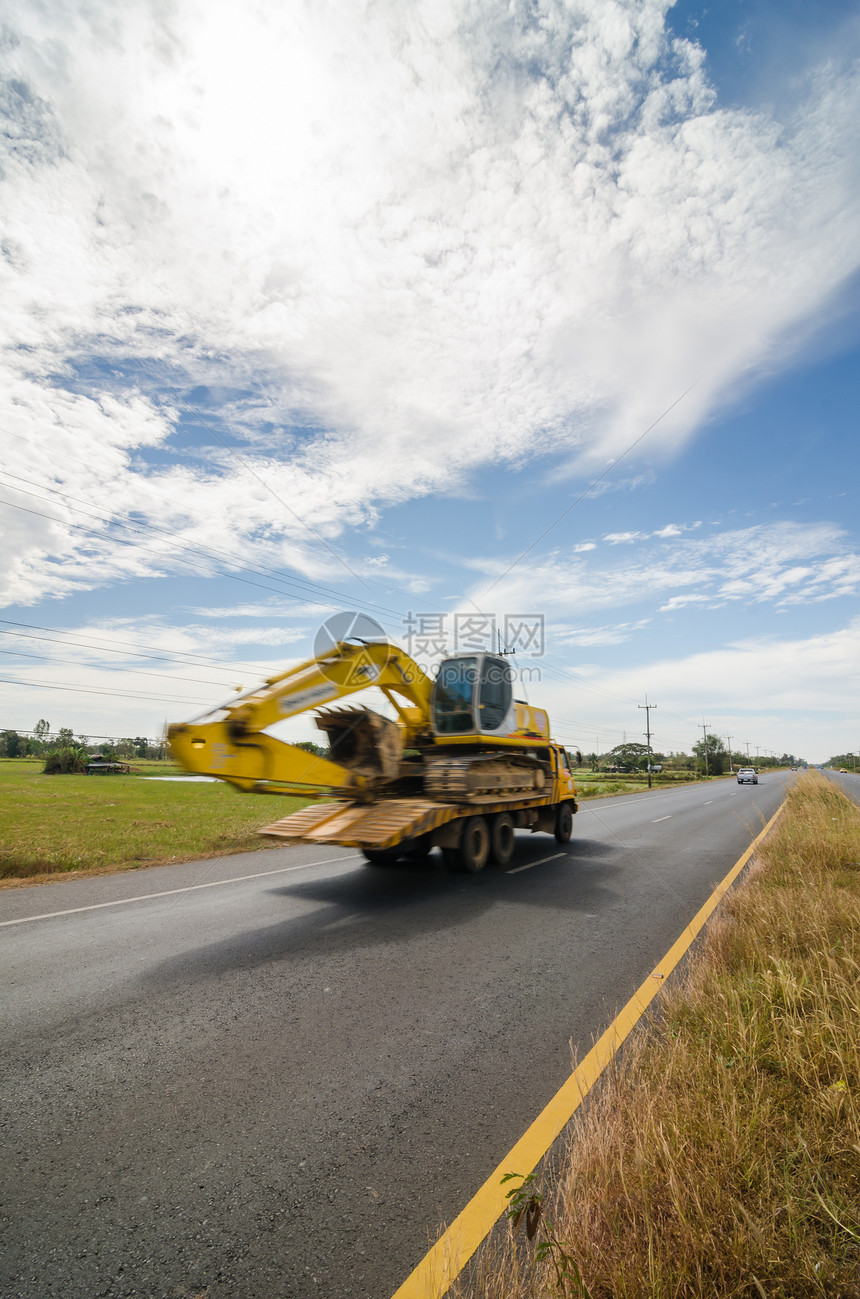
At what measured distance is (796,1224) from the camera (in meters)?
1.98

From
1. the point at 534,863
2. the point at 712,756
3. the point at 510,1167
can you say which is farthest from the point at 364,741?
the point at 712,756

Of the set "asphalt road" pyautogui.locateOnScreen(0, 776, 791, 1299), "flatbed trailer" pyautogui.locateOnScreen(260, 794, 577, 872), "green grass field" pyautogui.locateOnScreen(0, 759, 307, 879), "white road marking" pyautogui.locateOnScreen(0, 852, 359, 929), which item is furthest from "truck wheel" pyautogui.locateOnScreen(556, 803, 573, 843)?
"green grass field" pyautogui.locateOnScreen(0, 759, 307, 879)

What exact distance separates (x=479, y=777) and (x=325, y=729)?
2.39 meters

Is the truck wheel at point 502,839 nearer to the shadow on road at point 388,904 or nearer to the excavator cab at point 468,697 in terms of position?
the shadow on road at point 388,904

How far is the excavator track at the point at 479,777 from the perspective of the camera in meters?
8.68

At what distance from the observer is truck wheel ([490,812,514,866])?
32.2ft

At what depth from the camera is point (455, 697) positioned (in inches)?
396

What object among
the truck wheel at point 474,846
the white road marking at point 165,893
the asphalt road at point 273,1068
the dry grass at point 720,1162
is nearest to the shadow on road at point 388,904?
the asphalt road at point 273,1068

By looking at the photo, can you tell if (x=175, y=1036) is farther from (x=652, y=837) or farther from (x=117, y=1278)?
(x=652, y=837)

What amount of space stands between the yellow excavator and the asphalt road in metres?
1.10

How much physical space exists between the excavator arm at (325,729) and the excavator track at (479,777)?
689 millimetres

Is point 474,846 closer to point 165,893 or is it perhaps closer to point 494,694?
point 494,694

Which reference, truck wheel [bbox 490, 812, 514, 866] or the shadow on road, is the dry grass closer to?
the shadow on road

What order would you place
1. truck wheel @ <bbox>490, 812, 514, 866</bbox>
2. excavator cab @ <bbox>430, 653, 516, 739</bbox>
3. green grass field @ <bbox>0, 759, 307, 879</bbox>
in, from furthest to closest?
excavator cab @ <bbox>430, 653, 516, 739</bbox>
truck wheel @ <bbox>490, 812, 514, 866</bbox>
green grass field @ <bbox>0, 759, 307, 879</bbox>
